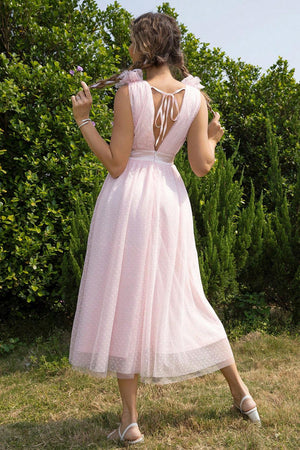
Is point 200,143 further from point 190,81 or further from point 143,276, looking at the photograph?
point 143,276

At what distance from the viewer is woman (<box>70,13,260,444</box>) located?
239 cm

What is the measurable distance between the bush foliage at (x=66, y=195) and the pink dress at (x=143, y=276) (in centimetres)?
161

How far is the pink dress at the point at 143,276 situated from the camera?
2389mm

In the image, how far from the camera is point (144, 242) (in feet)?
7.92

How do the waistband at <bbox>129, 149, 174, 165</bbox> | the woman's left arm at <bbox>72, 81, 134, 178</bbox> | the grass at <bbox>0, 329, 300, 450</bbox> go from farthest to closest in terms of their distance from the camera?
1. the grass at <bbox>0, 329, 300, 450</bbox>
2. the waistband at <bbox>129, 149, 174, 165</bbox>
3. the woman's left arm at <bbox>72, 81, 134, 178</bbox>

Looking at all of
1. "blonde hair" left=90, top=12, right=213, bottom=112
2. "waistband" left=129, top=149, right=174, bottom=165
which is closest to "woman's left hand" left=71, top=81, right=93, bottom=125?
"blonde hair" left=90, top=12, right=213, bottom=112

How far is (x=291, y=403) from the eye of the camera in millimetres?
3043

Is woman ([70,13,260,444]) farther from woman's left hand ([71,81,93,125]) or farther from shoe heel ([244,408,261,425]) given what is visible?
shoe heel ([244,408,261,425])

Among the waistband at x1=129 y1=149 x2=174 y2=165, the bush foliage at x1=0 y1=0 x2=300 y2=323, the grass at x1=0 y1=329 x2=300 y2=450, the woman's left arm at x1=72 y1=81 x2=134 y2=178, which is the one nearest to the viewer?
the woman's left arm at x1=72 y1=81 x2=134 y2=178

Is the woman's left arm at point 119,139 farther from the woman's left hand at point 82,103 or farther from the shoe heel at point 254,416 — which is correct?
the shoe heel at point 254,416

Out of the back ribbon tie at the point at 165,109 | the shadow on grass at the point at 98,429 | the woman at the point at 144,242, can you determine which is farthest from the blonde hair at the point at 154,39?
the shadow on grass at the point at 98,429

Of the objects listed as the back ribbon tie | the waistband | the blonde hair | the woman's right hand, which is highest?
the blonde hair

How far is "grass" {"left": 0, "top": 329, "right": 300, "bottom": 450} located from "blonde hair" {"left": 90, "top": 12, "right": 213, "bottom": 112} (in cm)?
188

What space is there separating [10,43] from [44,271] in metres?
2.14
